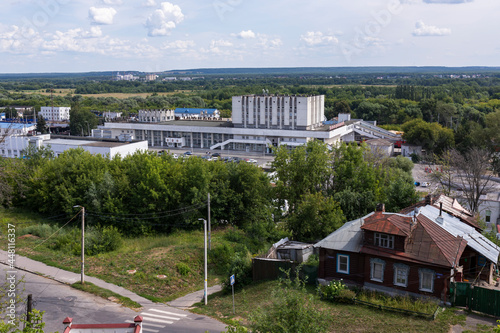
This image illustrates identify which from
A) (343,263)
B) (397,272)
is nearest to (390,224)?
(397,272)

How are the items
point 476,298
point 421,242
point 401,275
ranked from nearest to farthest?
1. point 476,298
2. point 401,275
3. point 421,242

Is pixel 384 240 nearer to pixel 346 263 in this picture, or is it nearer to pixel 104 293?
pixel 346 263

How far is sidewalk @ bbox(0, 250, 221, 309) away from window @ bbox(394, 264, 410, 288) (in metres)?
9.96

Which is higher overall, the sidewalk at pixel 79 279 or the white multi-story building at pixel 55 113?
the white multi-story building at pixel 55 113

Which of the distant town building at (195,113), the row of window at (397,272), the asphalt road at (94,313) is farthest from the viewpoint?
the distant town building at (195,113)

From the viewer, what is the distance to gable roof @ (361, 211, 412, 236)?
21.3 meters

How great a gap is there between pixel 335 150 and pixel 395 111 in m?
92.5

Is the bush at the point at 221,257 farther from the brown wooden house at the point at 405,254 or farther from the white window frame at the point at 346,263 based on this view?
the white window frame at the point at 346,263

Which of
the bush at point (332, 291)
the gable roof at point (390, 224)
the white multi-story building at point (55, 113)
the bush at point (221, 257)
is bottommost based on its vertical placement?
the bush at point (221, 257)

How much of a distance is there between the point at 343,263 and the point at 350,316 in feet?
13.6

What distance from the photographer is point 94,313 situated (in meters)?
20.8

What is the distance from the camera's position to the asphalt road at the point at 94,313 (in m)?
19.5

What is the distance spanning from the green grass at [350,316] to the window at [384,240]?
11.3 ft

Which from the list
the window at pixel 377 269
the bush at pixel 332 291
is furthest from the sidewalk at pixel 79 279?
the window at pixel 377 269
